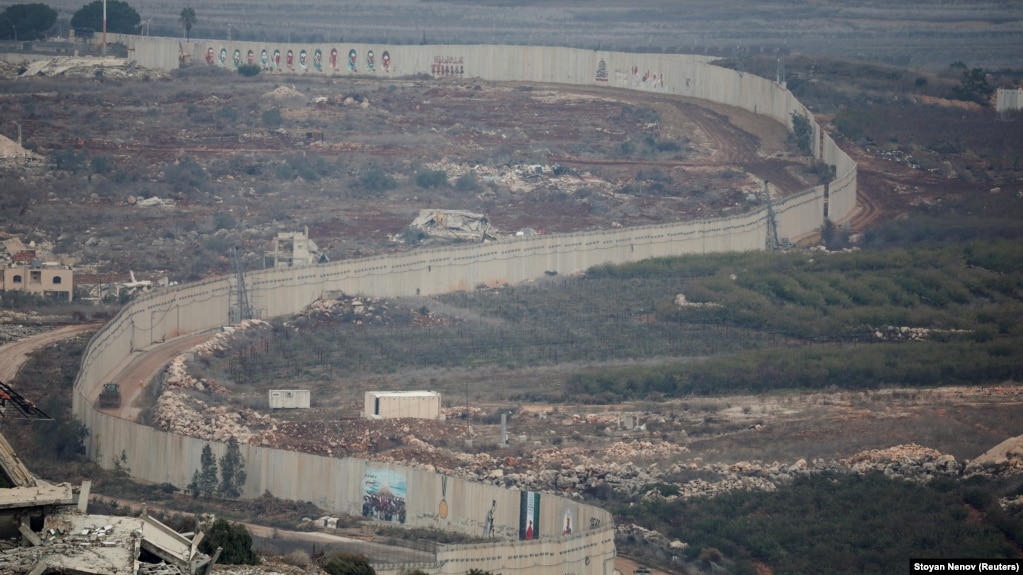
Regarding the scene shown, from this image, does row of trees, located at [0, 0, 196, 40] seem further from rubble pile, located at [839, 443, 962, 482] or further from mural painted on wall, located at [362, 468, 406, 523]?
mural painted on wall, located at [362, 468, 406, 523]

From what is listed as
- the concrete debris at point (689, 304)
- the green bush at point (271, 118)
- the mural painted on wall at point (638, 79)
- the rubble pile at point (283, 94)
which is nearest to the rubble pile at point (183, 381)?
the concrete debris at point (689, 304)

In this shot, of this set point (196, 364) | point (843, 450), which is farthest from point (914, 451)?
point (196, 364)

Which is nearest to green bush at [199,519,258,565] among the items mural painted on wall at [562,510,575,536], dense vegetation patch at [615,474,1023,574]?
mural painted on wall at [562,510,575,536]

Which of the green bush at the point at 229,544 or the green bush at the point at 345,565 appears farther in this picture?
the green bush at the point at 345,565

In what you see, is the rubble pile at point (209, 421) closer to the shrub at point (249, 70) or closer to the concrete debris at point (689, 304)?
the concrete debris at point (689, 304)

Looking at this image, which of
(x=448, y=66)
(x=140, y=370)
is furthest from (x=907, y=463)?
(x=448, y=66)

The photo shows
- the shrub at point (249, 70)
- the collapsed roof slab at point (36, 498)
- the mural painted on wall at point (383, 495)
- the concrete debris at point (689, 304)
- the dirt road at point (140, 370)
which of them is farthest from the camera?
the shrub at point (249, 70)

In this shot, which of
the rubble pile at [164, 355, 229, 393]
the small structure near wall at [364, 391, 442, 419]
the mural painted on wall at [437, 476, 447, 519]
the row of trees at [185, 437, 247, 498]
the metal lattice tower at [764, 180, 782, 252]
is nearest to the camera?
the mural painted on wall at [437, 476, 447, 519]
